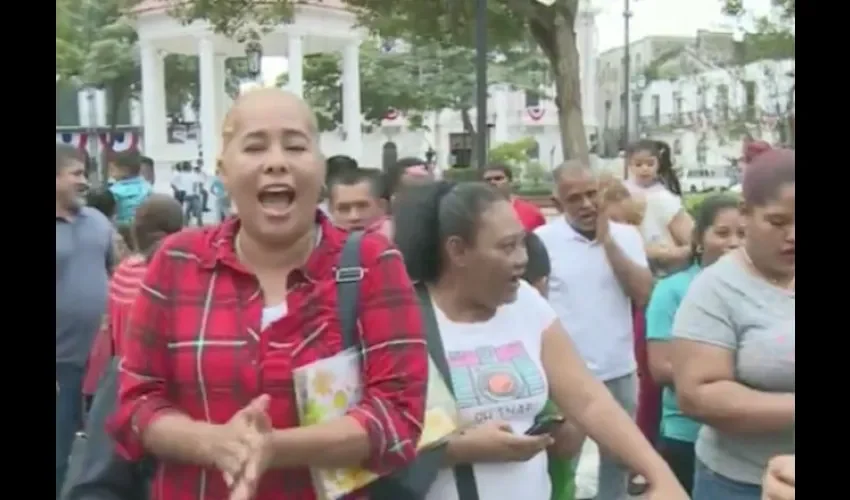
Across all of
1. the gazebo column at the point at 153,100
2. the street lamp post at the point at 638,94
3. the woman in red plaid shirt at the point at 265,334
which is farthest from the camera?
the street lamp post at the point at 638,94

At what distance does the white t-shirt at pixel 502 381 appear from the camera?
8.54ft

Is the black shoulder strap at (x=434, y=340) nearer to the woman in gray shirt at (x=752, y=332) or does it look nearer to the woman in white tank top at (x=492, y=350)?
the woman in white tank top at (x=492, y=350)

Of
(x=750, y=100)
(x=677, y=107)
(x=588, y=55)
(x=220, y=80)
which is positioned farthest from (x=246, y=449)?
(x=677, y=107)

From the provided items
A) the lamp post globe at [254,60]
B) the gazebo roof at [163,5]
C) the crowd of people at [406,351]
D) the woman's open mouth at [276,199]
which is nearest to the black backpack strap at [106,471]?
the crowd of people at [406,351]

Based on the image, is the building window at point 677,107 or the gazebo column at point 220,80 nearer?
the gazebo column at point 220,80

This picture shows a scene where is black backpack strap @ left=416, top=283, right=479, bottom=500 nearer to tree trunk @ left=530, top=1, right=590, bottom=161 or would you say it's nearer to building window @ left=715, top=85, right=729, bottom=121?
tree trunk @ left=530, top=1, right=590, bottom=161

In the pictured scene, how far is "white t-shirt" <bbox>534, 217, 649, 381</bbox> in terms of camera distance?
483cm

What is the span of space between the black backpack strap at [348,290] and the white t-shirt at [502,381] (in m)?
0.65

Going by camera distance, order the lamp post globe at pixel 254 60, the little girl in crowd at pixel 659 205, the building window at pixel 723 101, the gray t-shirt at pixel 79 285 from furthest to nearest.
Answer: the building window at pixel 723 101 < the lamp post globe at pixel 254 60 < the little girl in crowd at pixel 659 205 < the gray t-shirt at pixel 79 285

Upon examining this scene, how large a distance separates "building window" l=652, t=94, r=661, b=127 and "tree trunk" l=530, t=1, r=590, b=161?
83.0 feet

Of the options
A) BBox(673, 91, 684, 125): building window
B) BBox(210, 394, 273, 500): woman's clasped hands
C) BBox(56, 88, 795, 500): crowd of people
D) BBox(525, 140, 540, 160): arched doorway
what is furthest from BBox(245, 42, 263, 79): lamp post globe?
BBox(525, 140, 540, 160): arched doorway
